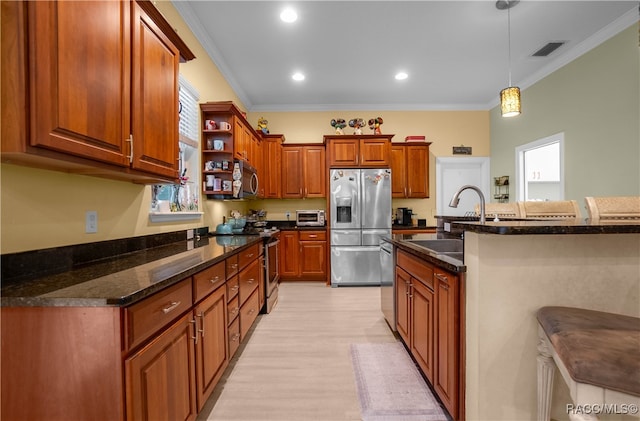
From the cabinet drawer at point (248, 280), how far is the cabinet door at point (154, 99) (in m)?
1.02

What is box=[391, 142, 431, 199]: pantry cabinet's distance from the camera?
507 centimetres

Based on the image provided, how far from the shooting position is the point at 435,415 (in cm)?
166

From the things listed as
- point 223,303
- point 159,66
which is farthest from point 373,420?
point 159,66

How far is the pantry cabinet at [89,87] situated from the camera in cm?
94

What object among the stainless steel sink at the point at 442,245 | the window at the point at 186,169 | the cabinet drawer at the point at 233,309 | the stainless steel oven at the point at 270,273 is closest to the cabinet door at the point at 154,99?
the window at the point at 186,169

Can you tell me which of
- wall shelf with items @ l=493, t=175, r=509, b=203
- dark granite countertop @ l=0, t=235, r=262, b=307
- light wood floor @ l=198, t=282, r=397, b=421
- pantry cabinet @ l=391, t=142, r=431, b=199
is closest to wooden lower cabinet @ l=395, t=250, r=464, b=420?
light wood floor @ l=198, t=282, r=397, b=421

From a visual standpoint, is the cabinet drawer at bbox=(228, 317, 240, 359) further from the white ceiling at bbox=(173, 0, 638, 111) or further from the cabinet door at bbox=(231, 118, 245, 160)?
the white ceiling at bbox=(173, 0, 638, 111)

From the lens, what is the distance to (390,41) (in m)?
3.31

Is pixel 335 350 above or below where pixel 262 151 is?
below

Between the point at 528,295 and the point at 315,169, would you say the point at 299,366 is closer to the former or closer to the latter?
the point at 528,295

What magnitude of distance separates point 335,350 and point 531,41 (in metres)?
4.18

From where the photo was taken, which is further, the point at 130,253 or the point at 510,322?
the point at 130,253

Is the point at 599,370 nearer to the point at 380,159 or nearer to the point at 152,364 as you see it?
Answer: the point at 152,364

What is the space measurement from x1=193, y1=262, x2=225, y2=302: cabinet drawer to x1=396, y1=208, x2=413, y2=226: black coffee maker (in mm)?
3891
